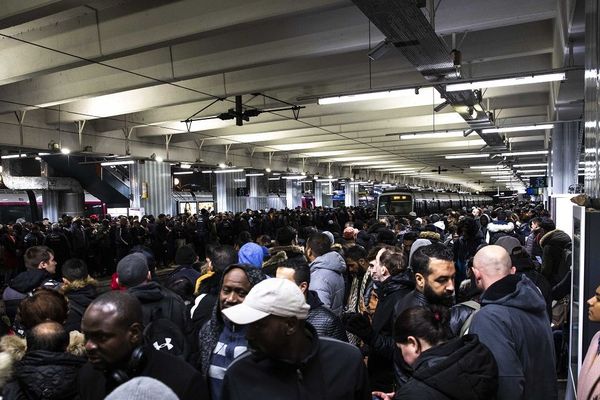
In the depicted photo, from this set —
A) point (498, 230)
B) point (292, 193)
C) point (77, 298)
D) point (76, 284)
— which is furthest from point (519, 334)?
point (292, 193)

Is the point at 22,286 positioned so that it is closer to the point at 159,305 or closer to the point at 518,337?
the point at 159,305

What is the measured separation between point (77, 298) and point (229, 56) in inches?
244

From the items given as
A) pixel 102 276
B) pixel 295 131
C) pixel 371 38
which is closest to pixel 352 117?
pixel 295 131

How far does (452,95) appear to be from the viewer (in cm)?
961

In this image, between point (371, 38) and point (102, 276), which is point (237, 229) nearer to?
point (102, 276)

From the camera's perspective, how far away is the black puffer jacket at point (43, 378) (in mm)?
2355

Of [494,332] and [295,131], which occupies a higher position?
[295,131]

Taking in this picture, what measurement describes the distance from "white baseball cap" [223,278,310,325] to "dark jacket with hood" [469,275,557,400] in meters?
1.16

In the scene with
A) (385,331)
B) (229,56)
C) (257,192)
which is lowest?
(385,331)

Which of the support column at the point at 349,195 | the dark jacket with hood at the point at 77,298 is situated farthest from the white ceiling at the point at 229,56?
the support column at the point at 349,195

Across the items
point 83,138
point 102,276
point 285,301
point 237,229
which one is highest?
→ point 83,138

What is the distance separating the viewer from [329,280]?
4.31 m

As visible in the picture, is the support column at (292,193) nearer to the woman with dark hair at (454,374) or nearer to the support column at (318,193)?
the support column at (318,193)

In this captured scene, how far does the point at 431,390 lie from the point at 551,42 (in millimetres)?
8838
